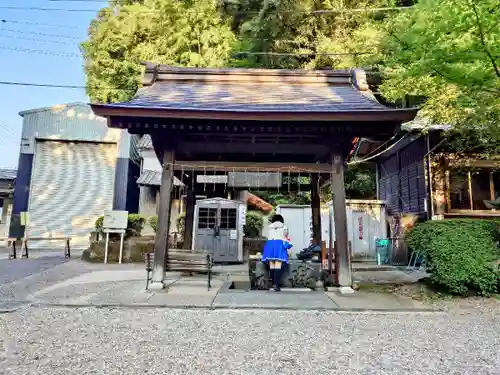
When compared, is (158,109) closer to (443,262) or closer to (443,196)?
(443,262)

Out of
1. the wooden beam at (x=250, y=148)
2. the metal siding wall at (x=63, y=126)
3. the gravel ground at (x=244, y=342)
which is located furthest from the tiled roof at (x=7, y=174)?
the gravel ground at (x=244, y=342)

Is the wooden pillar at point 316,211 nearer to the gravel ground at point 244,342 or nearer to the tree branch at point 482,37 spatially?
the gravel ground at point 244,342

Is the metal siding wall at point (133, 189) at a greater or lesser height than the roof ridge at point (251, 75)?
lesser

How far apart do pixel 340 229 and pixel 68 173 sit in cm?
1522

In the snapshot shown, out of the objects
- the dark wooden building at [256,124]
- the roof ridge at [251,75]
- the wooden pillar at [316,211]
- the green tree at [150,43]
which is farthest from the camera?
the green tree at [150,43]

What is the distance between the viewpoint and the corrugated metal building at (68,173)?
17.2 m

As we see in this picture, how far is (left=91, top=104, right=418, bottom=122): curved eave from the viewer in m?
6.26

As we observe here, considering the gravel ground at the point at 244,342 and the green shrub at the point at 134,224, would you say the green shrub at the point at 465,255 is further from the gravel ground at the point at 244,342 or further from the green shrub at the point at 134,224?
the green shrub at the point at 134,224

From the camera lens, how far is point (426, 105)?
27.0ft

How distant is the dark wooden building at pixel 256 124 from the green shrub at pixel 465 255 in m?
1.56

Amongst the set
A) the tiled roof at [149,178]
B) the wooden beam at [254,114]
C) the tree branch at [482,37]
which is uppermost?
the tree branch at [482,37]

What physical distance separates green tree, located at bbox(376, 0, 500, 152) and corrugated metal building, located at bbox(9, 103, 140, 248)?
14.4 m

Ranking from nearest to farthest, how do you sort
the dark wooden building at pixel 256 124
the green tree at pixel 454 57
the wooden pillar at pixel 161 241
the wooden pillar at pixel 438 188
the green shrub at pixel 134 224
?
the green tree at pixel 454 57 → the dark wooden building at pixel 256 124 → the wooden pillar at pixel 161 241 → the wooden pillar at pixel 438 188 → the green shrub at pixel 134 224

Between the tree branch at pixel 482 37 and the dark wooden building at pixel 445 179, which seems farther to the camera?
the dark wooden building at pixel 445 179
